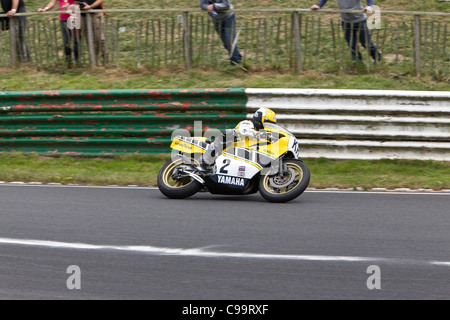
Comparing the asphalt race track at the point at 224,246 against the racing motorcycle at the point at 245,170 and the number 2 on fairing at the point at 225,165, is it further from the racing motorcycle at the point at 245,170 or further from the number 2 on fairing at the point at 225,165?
the number 2 on fairing at the point at 225,165

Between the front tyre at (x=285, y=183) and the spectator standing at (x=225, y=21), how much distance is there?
488 centimetres

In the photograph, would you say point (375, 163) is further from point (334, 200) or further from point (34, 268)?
point (34, 268)

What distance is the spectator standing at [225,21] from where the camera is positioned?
43.5 feet

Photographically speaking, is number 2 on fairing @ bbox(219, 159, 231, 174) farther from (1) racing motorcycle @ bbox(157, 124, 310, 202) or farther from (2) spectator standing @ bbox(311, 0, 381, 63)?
(2) spectator standing @ bbox(311, 0, 381, 63)

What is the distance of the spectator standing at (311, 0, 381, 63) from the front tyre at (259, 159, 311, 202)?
4.61 m

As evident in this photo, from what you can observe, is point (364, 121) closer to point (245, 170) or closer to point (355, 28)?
point (355, 28)

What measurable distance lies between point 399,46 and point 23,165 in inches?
283

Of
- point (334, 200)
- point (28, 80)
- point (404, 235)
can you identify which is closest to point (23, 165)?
point (28, 80)

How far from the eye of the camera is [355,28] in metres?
12.9

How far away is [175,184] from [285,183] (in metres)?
1.52

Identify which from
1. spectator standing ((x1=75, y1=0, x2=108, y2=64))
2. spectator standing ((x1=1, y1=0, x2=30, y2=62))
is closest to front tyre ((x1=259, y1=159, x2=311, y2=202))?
spectator standing ((x1=75, y1=0, x2=108, y2=64))
